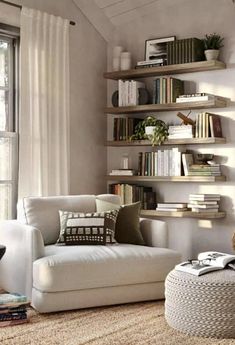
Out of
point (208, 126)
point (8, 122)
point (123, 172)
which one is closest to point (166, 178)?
point (123, 172)

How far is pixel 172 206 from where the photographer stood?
213 inches

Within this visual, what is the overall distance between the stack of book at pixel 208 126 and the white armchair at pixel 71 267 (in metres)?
1.02

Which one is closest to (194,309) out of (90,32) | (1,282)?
(1,282)

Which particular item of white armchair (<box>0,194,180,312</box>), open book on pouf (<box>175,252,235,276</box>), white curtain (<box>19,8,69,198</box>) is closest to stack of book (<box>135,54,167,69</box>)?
white curtain (<box>19,8,69,198</box>)

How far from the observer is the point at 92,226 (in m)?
4.54

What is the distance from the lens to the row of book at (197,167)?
17.2ft

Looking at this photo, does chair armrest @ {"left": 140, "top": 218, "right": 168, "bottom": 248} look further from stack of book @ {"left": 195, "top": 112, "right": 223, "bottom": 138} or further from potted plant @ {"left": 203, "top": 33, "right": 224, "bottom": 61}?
potted plant @ {"left": 203, "top": 33, "right": 224, "bottom": 61}

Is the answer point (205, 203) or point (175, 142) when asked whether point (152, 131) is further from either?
point (205, 203)

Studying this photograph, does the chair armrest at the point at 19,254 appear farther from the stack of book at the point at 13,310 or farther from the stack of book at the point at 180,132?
the stack of book at the point at 180,132

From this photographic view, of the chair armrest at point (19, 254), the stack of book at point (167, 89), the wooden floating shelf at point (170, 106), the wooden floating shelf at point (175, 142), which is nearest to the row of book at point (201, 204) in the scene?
the wooden floating shelf at point (175, 142)

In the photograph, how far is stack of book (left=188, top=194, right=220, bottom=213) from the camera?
206 inches

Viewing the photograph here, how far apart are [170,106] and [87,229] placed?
1.54 meters

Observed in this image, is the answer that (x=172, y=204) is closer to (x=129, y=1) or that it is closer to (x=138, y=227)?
(x=138, y=227)

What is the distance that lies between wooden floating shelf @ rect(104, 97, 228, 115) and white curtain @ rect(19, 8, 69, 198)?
570 mm
